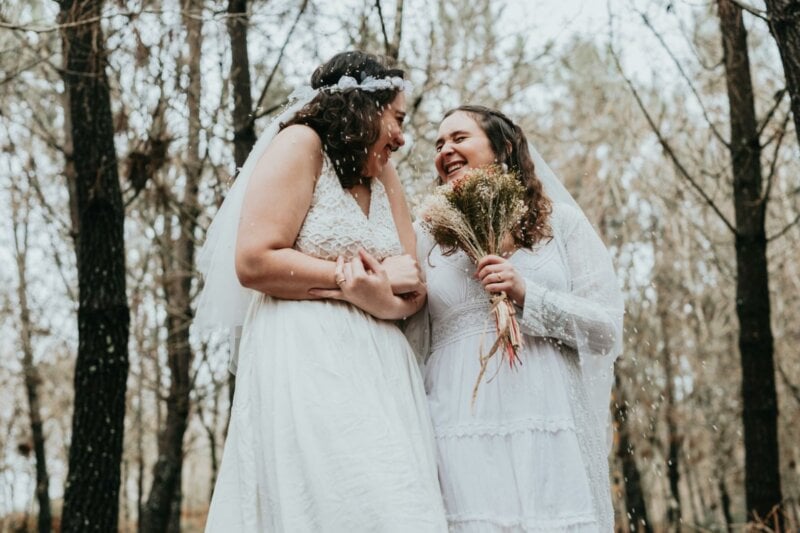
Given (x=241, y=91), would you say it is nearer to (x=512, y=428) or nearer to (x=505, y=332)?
(x=505, y=332)

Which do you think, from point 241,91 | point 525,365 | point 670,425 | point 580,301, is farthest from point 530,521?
point 670,425

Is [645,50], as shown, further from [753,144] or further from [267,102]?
[267,102]

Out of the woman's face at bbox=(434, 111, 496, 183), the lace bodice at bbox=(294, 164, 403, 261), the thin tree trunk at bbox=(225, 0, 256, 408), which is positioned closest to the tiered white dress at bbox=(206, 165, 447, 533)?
the lace bodice at bbox=(294, 164, 403, 261)

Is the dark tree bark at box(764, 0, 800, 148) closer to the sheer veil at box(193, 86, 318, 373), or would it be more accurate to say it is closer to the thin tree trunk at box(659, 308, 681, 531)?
the sheer veil at box(193, 86, 318, 373)

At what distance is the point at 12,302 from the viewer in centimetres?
1861

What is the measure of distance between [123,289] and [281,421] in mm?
3099

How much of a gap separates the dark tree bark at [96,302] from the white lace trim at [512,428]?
295cm

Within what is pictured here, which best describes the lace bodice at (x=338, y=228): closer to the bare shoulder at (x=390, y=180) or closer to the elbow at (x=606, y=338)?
the bare shoulder at (x=390, y=180)

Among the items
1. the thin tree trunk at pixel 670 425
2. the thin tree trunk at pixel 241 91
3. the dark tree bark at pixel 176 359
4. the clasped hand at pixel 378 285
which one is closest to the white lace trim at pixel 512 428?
the clasped hand at pixel 378 285

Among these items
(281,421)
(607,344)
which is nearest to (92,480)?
(281,421)

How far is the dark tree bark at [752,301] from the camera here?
20.7ft

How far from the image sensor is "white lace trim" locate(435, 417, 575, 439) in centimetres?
296

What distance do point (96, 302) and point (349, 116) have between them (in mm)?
2902

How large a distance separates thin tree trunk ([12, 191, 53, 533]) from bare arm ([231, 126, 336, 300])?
13794mm
